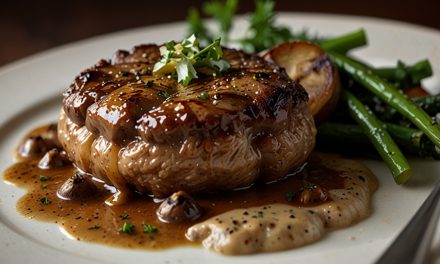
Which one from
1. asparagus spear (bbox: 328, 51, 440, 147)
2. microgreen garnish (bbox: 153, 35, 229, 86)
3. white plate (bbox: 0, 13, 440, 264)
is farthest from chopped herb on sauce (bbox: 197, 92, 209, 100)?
asparagus spear (bbox: 328, 51, 440, 147)

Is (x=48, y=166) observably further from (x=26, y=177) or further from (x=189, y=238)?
(x=189, y=238)

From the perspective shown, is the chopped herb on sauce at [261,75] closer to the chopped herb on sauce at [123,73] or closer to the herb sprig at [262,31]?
the chopped herb on sauce at [123,73]

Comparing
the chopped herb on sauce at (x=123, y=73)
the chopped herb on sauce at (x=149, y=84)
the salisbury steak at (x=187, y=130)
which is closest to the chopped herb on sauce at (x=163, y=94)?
the salisbury steak at (x=187, y=130)

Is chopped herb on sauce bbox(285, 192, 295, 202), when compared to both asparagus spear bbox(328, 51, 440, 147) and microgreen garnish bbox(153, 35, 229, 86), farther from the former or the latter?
asparagus spear bbox(328, 51, 440, 147)

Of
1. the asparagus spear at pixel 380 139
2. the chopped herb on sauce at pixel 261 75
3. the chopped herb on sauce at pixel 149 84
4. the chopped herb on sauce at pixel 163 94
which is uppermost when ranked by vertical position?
the chopped herb on sauce at pixel 149 84

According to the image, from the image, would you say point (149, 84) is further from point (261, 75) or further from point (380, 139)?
point (380, 139)

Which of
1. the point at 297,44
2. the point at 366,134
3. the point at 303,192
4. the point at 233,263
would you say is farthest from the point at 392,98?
the point at 233,263

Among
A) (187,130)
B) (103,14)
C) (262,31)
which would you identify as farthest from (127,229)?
(103,14)
